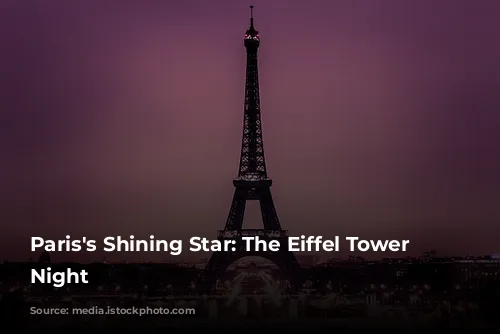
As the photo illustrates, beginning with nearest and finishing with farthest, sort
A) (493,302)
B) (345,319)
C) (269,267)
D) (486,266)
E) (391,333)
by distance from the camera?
(391,333)
(345,319)
(493,302)
(486,266)
(269,267)

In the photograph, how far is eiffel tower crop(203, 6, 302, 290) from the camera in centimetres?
9169

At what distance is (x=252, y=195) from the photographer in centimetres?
9325

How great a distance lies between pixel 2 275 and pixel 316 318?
6608 centimetres

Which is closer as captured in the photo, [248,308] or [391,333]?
[391,333]

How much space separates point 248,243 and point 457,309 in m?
40.9

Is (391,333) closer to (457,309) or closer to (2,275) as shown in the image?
(457,309)

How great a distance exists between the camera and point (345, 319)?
5419 cm

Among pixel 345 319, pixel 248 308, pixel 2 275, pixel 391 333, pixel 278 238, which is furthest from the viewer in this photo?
pixel 2 275

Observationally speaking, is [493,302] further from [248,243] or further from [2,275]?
[2,275]

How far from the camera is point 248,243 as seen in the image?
9438cm

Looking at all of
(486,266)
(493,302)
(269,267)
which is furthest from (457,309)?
(269,267)

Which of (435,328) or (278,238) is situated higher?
(278,238)

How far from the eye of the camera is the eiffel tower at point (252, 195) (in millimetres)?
91688

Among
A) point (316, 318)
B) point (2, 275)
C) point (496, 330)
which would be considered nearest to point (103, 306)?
point (316, 318)
